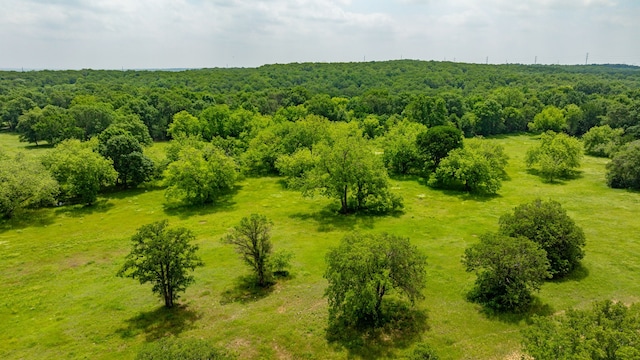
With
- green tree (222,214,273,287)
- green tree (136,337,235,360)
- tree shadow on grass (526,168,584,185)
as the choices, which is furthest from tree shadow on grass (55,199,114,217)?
tree shadow on grass (526,168,584,185)

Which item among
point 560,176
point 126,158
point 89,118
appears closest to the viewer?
point 126,158

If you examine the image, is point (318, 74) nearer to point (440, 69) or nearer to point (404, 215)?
point (440, 69)

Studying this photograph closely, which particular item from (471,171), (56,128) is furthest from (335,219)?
Result: (56,128)

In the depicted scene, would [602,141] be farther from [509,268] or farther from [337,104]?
[509,268]

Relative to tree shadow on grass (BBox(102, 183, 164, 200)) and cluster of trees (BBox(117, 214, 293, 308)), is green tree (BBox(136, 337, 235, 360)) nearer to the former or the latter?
cluster of trees (BBox(117, 214, 293, 308))

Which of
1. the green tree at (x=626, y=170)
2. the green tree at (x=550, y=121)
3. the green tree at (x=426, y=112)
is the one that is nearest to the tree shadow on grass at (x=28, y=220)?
the green tree at (x=626, y=170)

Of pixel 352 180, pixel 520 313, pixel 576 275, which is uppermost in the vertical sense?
pixel 352 180

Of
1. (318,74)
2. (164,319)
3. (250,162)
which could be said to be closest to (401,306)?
(164,319)

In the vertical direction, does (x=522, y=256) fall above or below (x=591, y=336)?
below
